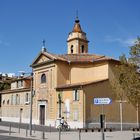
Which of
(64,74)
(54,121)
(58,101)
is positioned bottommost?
(54,121)

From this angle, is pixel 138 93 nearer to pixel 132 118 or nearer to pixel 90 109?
pixel 90 109

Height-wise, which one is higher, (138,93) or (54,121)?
(138,93)

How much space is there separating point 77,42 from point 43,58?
63.3 ft

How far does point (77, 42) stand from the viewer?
216 ft

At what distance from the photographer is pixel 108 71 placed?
139 feet

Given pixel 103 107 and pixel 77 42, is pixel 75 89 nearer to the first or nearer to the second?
pixel 103 107

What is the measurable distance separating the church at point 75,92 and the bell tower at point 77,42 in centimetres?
1505

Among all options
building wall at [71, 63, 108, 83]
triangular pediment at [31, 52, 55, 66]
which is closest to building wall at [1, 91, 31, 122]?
triangular pediment at [31, 52, 55, 66]

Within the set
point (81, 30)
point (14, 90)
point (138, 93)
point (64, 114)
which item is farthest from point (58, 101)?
point (81, 30)

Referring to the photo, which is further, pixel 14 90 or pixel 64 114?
pixel 14 90

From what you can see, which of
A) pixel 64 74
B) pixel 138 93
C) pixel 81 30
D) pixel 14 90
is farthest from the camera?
pixel 81 30

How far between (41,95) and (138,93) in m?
27.3

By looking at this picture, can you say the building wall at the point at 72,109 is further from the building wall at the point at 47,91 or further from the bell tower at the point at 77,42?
the bell tower at the point at 77,42

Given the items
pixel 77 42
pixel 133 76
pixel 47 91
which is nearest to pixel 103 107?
pixel 47 91
